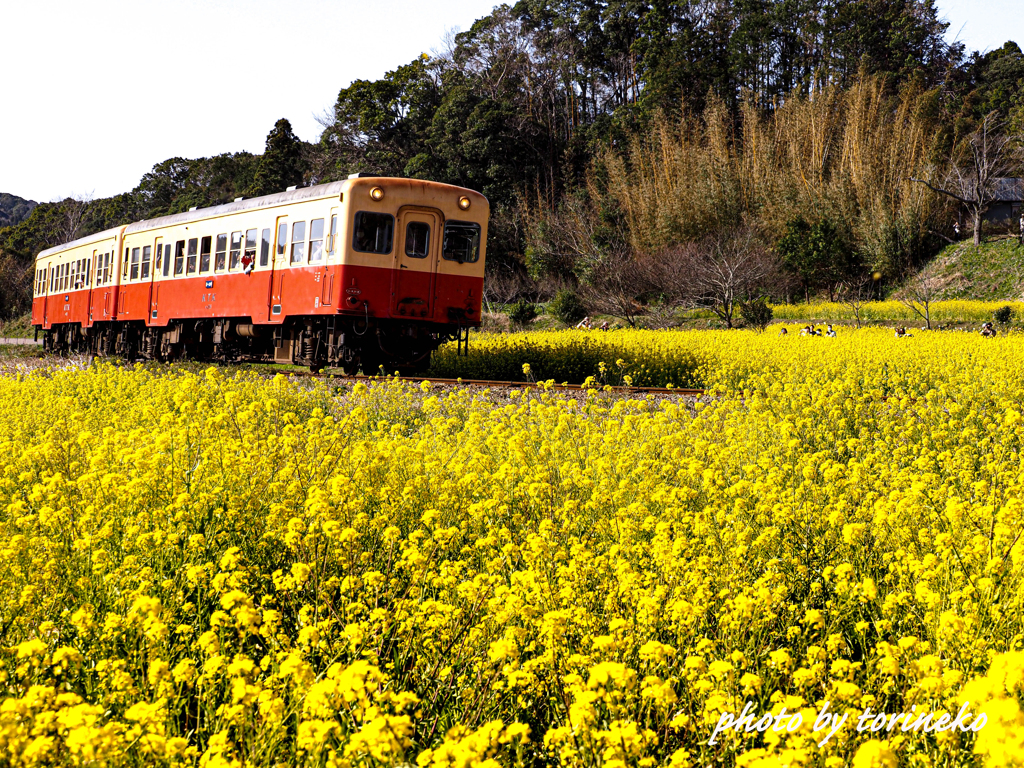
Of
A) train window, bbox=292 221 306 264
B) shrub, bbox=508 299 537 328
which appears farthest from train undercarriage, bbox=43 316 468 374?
shrub, bbox=508 299 537 328

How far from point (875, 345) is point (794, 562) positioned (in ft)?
33.9

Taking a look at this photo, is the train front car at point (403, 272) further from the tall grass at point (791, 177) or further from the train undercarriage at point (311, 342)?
the tall grass at point (791, 177)

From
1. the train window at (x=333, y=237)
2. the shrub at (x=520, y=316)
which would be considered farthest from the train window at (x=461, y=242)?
the shrub at (x=520, y=316)

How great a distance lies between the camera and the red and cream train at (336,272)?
11.2 metres

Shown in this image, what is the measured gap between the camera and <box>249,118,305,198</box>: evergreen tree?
4362 cm

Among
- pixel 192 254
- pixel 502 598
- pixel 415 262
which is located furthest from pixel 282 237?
pixel 502 598

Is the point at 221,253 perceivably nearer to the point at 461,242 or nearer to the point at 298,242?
the point at 298,242

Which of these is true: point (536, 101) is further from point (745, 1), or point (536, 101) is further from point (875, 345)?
point (875, 345)

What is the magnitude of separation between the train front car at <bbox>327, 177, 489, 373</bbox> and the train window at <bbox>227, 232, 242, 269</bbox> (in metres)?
1.89

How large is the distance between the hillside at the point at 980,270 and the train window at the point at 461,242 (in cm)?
2344

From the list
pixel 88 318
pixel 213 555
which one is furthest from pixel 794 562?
pixel 88 318

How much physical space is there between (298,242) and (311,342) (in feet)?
4.37

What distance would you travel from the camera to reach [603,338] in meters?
15.9

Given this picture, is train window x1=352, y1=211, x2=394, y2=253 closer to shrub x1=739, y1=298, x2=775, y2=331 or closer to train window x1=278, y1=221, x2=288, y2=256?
train window x1=278, y1=221, x2=288, y2=256
